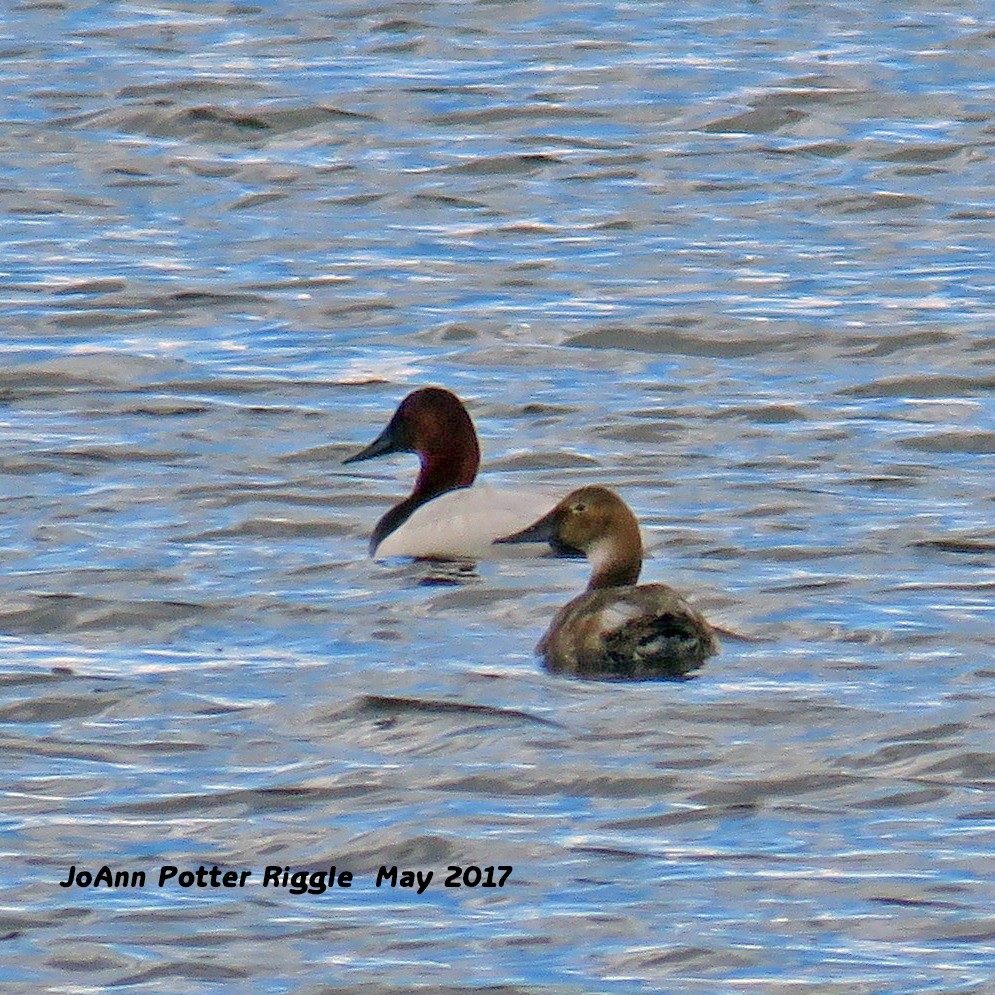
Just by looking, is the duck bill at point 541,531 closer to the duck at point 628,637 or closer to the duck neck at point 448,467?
the duck at point 628,637

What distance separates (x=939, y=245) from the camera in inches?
617

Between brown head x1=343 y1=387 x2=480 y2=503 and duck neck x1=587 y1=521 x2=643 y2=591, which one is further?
brown head x1=343 y1=387 x2=480 y2=503

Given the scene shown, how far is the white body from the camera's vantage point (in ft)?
32.8

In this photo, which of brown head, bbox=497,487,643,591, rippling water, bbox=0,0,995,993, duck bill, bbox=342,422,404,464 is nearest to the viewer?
rippling water, bbox=0,0,995,993

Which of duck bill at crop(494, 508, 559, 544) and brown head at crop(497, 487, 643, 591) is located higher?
brown head at crop(497, 487, 643, 591)

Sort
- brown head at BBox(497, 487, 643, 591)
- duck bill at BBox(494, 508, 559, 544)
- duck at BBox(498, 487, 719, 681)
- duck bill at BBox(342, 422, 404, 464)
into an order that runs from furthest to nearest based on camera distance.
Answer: duck bill at BBox(342, 422, 404, 464), duck bill at BBox(494, 508, 559, 544), brown head at BBox(497, 487, 643, 591), duck at BBox(498, 487, 719, 681)

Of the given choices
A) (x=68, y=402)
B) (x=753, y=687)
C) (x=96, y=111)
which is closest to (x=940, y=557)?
(x=753, y=687)

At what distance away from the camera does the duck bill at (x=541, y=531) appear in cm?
948

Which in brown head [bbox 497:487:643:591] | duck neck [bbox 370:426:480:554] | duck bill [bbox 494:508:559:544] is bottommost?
duck neck [bbox 370:426:480:554]

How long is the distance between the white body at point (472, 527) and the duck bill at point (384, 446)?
90 centimetres

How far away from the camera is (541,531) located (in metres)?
9.60

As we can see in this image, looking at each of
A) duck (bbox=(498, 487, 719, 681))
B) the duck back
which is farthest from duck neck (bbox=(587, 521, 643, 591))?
the duck back

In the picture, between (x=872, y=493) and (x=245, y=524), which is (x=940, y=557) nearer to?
(x=872, y=493)

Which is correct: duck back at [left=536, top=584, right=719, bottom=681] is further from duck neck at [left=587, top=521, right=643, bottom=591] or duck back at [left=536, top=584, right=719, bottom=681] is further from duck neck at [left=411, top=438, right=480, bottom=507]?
duck neck at [left=411, top=438, right=480, bottom=507]
